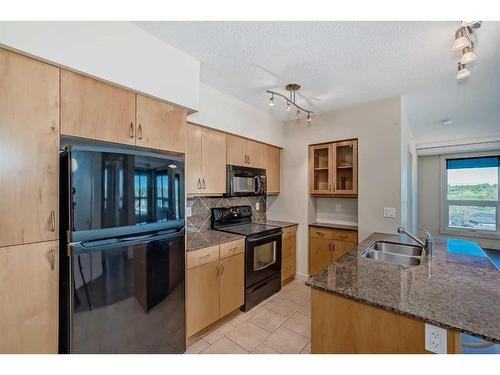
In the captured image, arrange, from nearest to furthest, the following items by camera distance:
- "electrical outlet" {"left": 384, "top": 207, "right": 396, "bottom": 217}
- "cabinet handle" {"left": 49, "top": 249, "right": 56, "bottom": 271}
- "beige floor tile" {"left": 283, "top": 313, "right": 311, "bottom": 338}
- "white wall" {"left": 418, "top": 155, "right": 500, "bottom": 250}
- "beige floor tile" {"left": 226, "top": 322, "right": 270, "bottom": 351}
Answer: "cabinet handle" {"left": 49, "top": 249, "right": 56, "bottom": 271} → "beige floor tile" {"left": 226, "top": 322, "right": 270, "bottom": 351} → "beige floor tile" {"left": 283, "top": 313, "right": 311, "bottom": 338} → "electrical outlet" {"left": 384, "top": 207, "right": 396, "bottom": 217} → "white wall" {"left": 418, "top": 155, "right": 500, "bottom": 250}

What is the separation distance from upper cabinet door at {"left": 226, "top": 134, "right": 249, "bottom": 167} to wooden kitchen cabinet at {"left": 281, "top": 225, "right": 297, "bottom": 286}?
1.14 m

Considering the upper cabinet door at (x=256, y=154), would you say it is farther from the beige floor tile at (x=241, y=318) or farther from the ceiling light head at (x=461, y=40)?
the ceiling light head at (x=461, y=40)

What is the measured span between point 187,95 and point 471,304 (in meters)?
2.20

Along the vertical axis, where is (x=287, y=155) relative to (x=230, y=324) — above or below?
above

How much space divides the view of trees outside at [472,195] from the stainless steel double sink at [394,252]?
15.9 ft

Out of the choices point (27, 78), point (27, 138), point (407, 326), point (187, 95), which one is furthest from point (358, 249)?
point (27, 78)

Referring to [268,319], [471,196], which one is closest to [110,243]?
[268,319]

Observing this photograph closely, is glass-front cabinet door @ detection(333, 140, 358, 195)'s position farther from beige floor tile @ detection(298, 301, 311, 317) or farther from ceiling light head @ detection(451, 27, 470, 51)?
ceiling light head @ detection(451, 27, 470, 51)

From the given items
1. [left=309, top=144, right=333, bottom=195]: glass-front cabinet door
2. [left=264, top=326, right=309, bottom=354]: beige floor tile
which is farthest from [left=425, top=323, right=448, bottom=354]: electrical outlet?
[left=309, top=144, right=333, bottom=195]: glass-front cabinet door

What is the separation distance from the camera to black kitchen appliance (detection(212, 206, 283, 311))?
2.60 metres

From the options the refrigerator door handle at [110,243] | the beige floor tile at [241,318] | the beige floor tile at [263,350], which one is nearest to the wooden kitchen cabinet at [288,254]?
the beige floor tile at [241,318]

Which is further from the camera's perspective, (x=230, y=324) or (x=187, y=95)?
(x=230, y=324)
